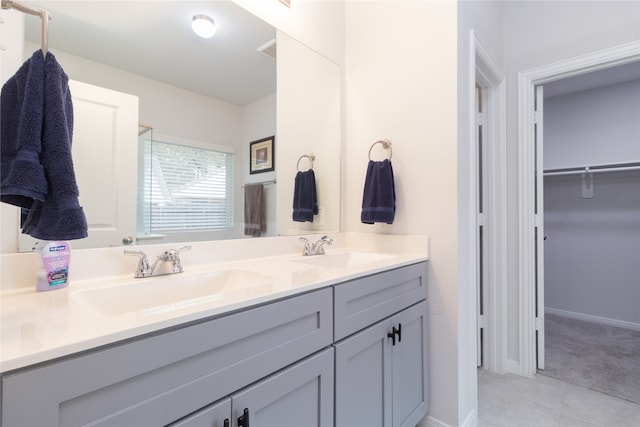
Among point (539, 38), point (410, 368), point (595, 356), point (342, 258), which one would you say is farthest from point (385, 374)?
point (539, 38)

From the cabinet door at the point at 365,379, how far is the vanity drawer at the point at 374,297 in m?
0.04

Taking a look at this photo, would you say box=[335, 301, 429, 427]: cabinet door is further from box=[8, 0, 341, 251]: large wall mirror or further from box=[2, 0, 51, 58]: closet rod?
box=[2, 0, 51, 58]: closet rod

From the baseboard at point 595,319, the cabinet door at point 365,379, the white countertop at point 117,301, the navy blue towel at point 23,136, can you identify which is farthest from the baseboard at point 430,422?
the baseboard at point 595,319

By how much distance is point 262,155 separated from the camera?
4.92 feet

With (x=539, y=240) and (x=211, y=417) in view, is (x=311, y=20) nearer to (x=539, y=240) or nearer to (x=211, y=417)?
(x=211, y=417)

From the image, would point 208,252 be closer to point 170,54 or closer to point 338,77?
point 170,54

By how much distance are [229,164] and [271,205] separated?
0.97 feet

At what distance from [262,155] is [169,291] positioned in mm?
783

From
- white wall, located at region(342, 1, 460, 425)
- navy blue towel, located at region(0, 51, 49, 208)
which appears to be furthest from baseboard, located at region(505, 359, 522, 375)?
navy blue towel, located at region(0, 51, 49, 208)

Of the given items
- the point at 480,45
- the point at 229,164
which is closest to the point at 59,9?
the point at 229,164

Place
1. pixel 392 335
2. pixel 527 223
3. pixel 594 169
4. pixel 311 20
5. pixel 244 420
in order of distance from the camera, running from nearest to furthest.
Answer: pixel 244 420
pixel 392 335
pixel 311 20
pixel 527 223
pixel 594 169

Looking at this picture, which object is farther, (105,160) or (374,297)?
(374,297)

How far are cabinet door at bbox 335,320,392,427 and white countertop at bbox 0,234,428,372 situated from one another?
244mm

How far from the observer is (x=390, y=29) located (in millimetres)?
1667
